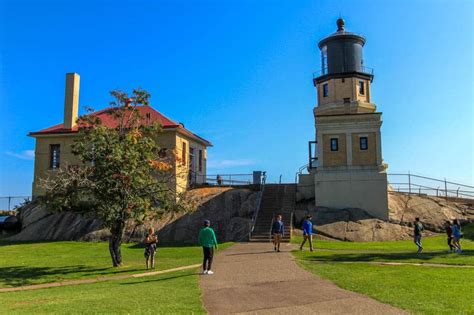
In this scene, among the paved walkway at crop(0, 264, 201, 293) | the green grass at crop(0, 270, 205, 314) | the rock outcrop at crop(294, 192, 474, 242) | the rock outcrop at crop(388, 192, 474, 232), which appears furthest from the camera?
the rock outcrop at crop(388, 192, 474, 232)

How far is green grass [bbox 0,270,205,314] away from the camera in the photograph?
8.62 meters

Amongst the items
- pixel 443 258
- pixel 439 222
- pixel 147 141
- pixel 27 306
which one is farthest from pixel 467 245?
pixel 27 306

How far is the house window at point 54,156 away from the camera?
117 feet

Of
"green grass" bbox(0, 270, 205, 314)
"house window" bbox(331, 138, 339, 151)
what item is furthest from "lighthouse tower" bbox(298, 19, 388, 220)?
"green grass" bbox(0, 270, 205, 314)

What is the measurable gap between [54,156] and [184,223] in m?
14.4

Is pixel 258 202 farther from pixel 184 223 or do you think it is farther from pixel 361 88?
pixel 361 88

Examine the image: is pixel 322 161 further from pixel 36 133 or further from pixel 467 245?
pixel 36 133

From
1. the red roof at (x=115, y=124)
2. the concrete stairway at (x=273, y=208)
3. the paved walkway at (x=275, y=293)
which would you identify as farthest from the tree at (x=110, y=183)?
the red roof at (x=115, y=124)

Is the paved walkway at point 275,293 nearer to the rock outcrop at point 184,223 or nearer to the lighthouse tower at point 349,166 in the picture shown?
the rock outcrop at point 184,223

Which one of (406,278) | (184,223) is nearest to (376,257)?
(406,278)

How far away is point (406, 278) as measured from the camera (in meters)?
12.1

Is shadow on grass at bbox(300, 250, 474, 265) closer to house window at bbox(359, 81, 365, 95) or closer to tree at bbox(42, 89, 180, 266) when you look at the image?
tree at bbox(42, 89, 180, 266)

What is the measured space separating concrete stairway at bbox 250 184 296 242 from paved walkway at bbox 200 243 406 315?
982cm

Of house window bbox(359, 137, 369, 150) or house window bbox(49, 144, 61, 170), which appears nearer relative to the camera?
house window bbox(359, 137, 369, 150)
